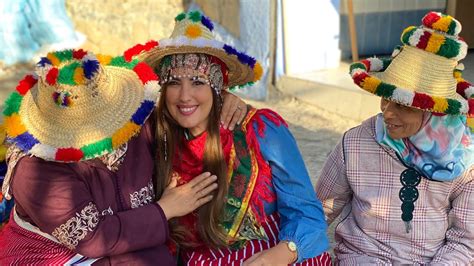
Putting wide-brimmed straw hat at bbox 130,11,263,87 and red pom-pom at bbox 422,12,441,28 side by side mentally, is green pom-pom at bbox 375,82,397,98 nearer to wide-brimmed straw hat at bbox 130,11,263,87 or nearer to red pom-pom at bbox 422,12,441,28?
red pom-pom at bbox 422,12,441,28

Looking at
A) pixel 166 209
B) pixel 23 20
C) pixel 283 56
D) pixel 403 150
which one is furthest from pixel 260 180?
pixel 23 20

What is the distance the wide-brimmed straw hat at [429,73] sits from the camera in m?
2.13

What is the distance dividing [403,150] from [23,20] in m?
6.59

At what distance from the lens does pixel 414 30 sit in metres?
2.21

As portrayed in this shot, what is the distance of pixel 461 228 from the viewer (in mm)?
2342

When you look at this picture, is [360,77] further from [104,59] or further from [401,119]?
A: [104,59]

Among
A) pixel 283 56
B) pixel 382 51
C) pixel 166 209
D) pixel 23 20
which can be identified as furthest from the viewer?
pixel 23 20

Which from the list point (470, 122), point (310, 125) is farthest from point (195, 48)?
point (310, 125)

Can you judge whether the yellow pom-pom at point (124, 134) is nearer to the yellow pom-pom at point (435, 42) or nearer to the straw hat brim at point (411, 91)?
the straw hat brim at point (411, 91)

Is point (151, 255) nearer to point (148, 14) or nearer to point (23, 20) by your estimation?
point (148, 14)

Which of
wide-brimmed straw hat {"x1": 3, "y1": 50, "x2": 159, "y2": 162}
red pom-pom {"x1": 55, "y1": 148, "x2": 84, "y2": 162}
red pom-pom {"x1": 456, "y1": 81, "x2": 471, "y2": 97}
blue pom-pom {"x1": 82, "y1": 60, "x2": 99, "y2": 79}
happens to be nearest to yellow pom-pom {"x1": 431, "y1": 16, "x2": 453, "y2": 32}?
red pom-pom {"x1": 456, "y1": 81, "x2": 471, "y2": 97}

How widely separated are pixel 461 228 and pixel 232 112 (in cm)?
97

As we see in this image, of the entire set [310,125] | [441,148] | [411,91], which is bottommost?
[310,125]

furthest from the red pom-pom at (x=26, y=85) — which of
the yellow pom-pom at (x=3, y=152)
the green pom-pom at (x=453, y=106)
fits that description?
the green pom-pom at (x=453, y=106)
